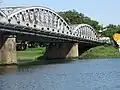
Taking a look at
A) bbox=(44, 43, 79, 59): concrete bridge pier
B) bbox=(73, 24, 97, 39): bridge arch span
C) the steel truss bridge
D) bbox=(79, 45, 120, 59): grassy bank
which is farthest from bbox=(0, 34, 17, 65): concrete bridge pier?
bbox=(73, 24, 97, 39): bridge arch span

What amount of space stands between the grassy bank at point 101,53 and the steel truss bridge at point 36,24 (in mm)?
3818

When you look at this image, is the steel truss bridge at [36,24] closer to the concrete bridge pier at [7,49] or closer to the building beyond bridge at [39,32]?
the building beyond bridge at [39,32]

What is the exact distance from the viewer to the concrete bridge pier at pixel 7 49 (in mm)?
108000

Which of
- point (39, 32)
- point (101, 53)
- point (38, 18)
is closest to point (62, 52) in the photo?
point (101, 53)

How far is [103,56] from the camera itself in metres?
146

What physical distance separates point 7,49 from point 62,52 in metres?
40.8

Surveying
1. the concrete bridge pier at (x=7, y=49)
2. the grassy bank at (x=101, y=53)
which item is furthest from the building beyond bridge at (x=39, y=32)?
the grassy bank at (x=101, y=53)

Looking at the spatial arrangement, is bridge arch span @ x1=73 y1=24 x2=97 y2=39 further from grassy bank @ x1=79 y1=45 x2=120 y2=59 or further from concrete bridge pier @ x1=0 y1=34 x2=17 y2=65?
concrete bridge pier @ x1=0 y1=34 x2=17 y2=65

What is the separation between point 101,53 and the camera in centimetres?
14850

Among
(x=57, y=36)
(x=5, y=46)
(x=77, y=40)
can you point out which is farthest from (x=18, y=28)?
(x=77, y=40)

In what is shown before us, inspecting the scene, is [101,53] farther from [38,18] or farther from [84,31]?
[38,18]

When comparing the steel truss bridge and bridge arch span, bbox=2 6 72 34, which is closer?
the steel truss bridge

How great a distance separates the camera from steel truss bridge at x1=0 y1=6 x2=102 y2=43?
103838mm

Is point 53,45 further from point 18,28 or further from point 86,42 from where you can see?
point 18,28
